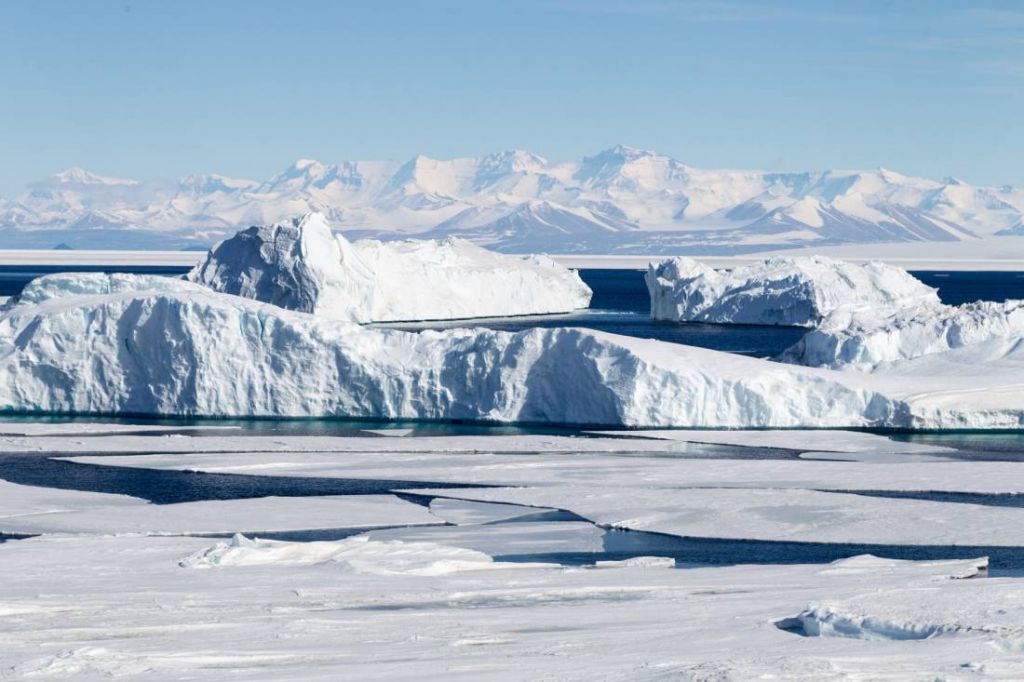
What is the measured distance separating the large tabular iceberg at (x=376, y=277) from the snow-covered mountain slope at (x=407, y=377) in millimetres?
16214

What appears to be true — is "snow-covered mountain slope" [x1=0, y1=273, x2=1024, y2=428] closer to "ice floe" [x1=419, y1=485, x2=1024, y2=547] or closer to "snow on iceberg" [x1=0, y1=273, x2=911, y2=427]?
"snow on iceberg" [x1=0, y1=273, x2=911, y2=427]

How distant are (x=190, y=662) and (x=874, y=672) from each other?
4.36 m

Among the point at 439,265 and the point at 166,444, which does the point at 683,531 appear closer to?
the point at 166,444

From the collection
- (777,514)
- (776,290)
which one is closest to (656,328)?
(776,290)

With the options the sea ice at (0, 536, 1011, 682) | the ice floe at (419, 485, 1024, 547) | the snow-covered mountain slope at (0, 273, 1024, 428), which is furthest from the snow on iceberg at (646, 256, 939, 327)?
the sea ice at (0, 536, 1011, 682)

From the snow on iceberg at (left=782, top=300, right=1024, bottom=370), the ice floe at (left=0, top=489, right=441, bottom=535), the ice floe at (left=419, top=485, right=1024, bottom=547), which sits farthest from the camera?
the snow on iceberg at (left=782, top=300, right=1024, bottom=370)

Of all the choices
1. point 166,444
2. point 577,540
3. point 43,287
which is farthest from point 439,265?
point 577,540

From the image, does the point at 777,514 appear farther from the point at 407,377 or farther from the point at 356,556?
the point at 407,377

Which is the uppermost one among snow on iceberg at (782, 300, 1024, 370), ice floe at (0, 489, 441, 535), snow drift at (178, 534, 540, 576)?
snow on iceberg at (782, 300, 1024, 370)

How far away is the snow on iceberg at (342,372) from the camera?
A: 23.8 m

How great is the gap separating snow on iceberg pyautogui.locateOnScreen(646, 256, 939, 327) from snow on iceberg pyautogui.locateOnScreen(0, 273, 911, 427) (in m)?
25.7

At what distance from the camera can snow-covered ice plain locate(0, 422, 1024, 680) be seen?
30.8 feet

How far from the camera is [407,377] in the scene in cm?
2519

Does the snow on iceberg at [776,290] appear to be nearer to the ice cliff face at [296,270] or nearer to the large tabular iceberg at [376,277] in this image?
the large tabular iceberg at [376,277]
